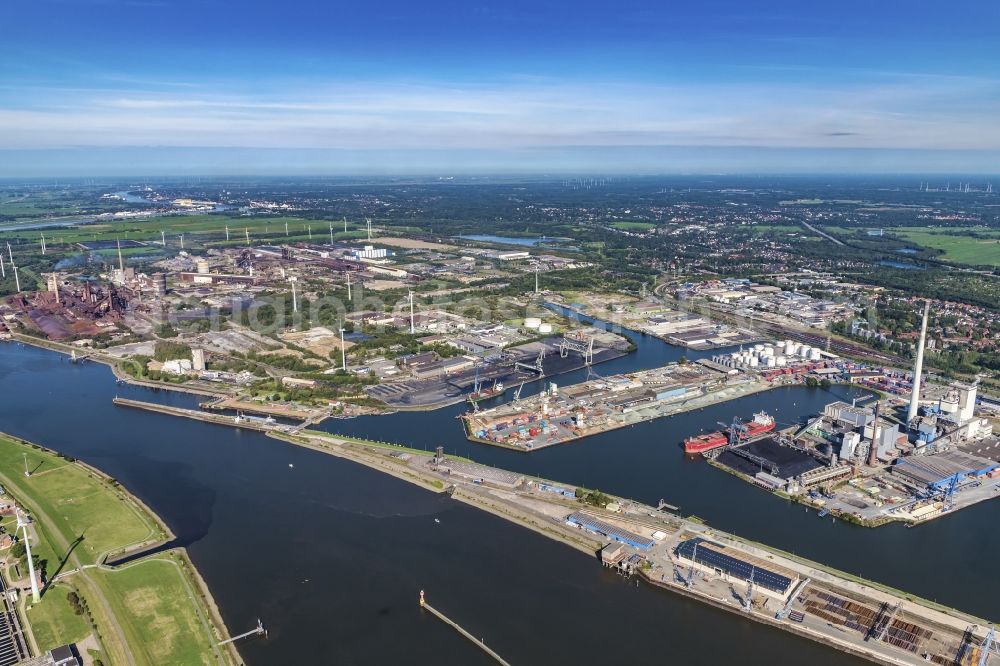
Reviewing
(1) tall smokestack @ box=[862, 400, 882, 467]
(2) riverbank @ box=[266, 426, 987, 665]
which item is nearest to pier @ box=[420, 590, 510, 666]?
(2) riverbank @ box=[266, 426, 987, 665]

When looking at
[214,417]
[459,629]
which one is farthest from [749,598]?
[214,417]

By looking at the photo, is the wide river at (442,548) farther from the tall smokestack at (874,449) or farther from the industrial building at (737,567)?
the tall smokestack at (874,449)

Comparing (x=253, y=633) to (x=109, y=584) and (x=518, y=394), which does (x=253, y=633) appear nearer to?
(x=109, y=584)

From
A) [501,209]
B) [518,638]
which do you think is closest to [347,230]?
[501,209]

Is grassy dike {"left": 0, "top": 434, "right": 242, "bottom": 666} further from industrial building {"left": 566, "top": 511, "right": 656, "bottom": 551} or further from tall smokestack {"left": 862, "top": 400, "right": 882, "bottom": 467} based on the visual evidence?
tall smokestack {"left": 862, "top": 400, "right": 882, "bottom": 467}

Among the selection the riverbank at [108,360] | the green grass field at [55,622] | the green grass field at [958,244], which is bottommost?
the green grass field at [55,622]

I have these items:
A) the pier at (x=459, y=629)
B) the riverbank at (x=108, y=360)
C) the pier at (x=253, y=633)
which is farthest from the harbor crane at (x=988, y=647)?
the riverbank at (x=108, y=360)
